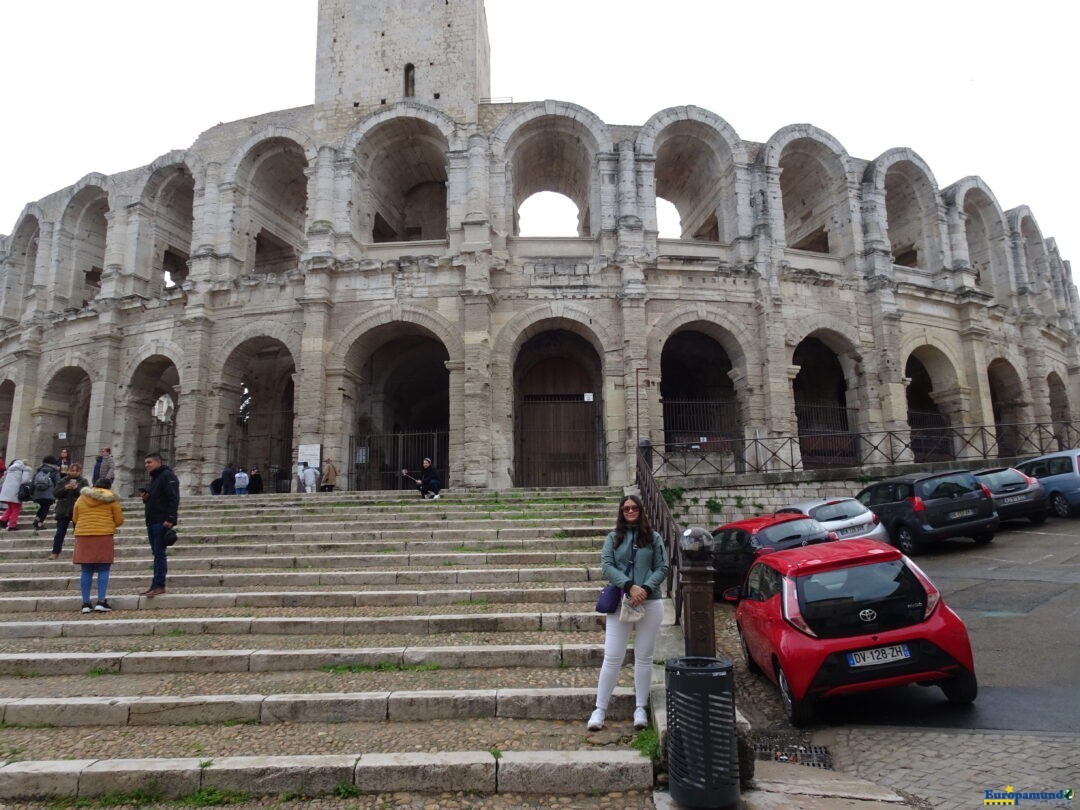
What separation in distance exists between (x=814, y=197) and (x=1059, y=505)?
12.4 meters

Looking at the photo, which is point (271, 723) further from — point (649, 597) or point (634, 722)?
point (649, 597)

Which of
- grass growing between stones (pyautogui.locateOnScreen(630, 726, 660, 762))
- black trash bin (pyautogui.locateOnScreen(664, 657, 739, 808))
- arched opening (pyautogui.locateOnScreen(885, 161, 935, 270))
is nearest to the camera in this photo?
black trash bin (pyautogui.locateOnScreen(664, 657, 739, 808))

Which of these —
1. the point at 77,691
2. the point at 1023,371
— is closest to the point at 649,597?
the point at 77,691

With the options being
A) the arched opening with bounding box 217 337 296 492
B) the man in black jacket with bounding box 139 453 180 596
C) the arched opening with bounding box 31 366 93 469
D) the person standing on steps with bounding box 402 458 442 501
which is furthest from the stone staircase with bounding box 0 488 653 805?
the arched opening with bounding box 31 366 93 469

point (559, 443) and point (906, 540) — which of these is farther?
point (559, 443)

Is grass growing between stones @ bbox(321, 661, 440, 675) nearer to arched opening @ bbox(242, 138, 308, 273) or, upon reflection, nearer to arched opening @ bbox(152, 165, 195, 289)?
arched opening @ bbox(242, 138, 308, 273)

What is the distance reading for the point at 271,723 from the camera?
4.89 meters

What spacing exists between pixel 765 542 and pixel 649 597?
5374mm

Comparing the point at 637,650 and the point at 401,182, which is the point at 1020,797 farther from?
the point at 401,182

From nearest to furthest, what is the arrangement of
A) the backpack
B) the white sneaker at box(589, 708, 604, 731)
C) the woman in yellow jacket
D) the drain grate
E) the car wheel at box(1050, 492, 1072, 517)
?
the drain grate → the white sneaker at box(589, 708, 604, 731) → the woman in yellow jacket → the backpack → the car wheel at box(1050, 492, 1072, 517)

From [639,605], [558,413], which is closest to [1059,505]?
[558,413]

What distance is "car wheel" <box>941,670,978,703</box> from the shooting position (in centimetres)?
492

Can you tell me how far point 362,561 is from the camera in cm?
927

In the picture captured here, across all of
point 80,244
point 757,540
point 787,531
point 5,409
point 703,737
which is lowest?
point 703,737
